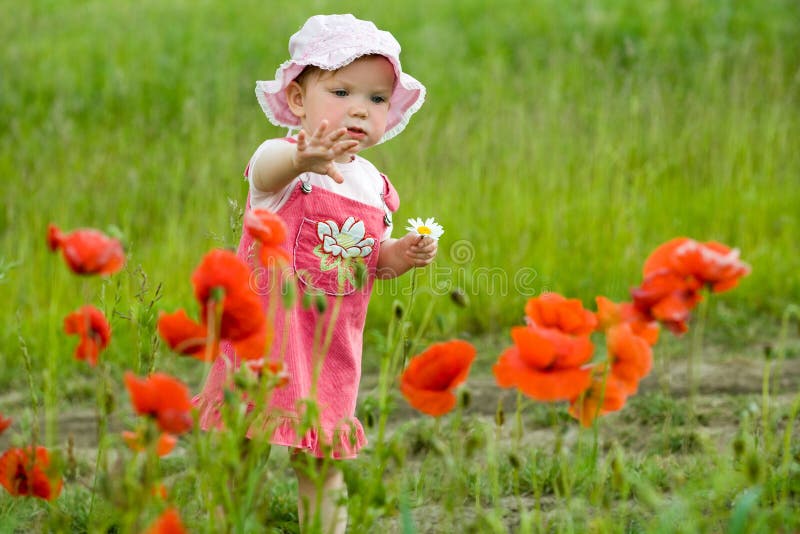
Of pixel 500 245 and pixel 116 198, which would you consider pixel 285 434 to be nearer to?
pixel 500 245

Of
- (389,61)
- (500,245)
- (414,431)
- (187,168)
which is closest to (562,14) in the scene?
(187,168)

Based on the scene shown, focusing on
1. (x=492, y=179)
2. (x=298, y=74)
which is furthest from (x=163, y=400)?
(x=492, y=179)

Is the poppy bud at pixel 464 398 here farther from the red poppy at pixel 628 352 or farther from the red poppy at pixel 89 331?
the red poppy at pixel 89 331

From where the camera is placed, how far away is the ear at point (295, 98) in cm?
262

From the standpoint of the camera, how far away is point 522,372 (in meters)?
1.56

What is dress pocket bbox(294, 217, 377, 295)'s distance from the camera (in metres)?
2.53

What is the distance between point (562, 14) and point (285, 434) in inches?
310

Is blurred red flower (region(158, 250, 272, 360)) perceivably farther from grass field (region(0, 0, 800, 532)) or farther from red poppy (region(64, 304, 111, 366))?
grass field (region(0, 0, 800, 532))

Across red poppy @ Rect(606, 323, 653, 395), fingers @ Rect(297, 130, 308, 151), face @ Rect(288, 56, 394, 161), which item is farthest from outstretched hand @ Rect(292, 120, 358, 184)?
red poppy @ Rect(606, 323, 653, 395)

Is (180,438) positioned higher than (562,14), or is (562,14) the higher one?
(562,14)

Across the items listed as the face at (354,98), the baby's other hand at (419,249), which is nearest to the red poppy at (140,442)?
the baby's other hand at (419,249)

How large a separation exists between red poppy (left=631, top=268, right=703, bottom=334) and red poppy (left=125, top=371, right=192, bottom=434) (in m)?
0.63

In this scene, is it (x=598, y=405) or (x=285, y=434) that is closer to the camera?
(x=598, y=405)

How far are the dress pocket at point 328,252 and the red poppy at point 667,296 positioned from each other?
1.07m
